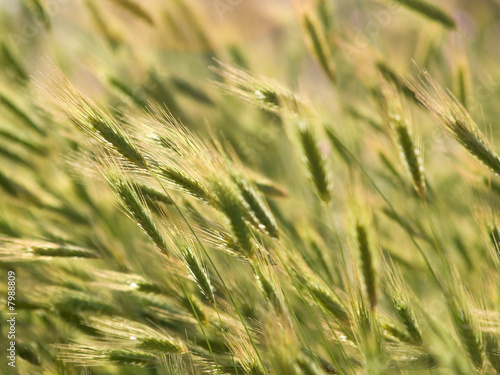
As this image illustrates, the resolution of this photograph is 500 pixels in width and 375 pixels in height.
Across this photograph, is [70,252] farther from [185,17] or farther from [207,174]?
[185,17]

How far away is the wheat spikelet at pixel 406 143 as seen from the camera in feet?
3.18

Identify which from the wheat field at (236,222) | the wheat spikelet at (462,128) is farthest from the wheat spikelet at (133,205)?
the wheat spikelet at (462,128)

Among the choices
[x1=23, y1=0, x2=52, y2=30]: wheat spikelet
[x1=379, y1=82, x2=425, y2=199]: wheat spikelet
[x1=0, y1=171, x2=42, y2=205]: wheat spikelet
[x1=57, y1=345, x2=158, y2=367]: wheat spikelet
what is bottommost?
[x1=57, y1=345, x2=158, y2=367]: wheat spikelet

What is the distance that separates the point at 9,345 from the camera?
108 centimetres

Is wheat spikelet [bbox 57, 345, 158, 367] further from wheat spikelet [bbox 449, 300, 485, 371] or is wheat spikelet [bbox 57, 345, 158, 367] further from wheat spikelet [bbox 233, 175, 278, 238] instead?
wheat spikelet [bbox 449, 300, 485, 371]

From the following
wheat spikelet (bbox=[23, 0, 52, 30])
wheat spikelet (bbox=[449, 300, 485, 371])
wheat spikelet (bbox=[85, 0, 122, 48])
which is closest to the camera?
wheat spikelet (bbox=[449, 300, 485, 371])

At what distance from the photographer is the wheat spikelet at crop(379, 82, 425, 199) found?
969mm

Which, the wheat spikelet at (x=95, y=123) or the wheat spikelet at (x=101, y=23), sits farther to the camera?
the wheat spikelet at (x=101, y=23)

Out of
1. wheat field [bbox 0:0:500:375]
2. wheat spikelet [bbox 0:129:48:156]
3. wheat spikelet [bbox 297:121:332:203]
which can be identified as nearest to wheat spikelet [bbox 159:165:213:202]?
wheat field [bbox 0:0:500:375]

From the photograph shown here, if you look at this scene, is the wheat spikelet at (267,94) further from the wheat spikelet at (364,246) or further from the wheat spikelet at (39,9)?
the wheat spikelet at (39,9)

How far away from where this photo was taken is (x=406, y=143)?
98cm

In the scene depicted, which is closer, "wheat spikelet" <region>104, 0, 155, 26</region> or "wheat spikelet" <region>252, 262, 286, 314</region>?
"wheat spikelet" <region>252, 262, 286, 314</region>

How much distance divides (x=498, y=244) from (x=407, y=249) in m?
0.50

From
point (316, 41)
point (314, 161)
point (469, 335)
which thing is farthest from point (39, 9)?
point (469, 335)
